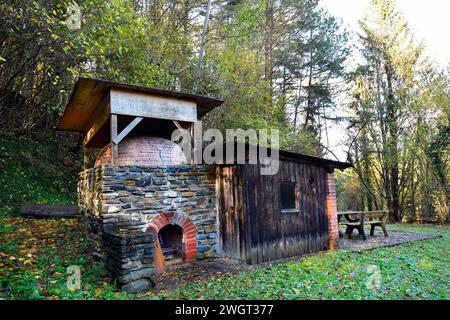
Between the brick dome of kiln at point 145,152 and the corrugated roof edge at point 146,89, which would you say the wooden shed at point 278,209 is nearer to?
the brick dome of kiln at point 145,152

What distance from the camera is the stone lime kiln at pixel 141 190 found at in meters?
5.14

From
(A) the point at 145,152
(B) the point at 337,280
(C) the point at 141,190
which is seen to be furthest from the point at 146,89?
(B) the point at 337,280

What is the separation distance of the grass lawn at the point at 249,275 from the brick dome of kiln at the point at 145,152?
223 cm

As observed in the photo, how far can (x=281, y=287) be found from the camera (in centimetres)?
507

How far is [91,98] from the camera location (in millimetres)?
6688

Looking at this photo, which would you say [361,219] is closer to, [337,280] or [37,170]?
[337,280]

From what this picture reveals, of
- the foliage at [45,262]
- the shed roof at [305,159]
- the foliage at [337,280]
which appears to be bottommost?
the foliage at [337,280]

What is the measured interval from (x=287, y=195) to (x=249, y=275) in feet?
9.14

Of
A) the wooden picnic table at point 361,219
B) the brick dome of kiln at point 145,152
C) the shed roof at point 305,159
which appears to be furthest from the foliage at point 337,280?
the brick dome of kiln at point 145,152

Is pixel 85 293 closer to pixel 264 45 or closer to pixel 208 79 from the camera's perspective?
pixel 208 79

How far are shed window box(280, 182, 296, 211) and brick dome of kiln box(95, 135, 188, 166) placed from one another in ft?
9.51

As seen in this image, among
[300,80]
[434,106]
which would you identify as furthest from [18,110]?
[434,106]

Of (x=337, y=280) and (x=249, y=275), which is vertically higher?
(x=249, y=275)

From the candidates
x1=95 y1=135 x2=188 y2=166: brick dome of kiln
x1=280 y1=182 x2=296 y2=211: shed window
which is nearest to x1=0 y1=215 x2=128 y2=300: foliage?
x1=95 y1=135 x2=188 y2=166: brick dome of kiln
